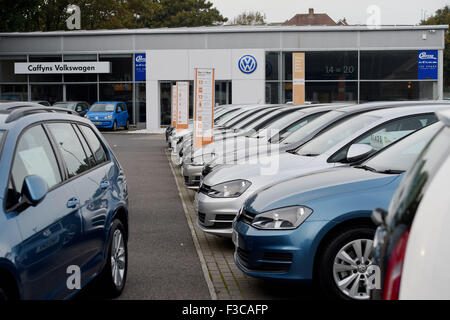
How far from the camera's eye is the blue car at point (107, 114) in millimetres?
37844

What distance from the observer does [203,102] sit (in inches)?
541

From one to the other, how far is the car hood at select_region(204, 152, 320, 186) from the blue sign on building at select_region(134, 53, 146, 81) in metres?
33.1

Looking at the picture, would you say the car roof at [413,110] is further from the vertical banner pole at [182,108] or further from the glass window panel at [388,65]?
the glass window panel at [388,65]

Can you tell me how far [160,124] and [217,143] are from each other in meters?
29.4

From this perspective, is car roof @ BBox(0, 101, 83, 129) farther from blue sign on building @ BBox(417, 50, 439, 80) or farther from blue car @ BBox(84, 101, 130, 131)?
blue sign on building @ BBox(417, 50, 439, 80)

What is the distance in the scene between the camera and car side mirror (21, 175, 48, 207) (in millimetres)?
3707

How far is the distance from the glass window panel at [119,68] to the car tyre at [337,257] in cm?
3707

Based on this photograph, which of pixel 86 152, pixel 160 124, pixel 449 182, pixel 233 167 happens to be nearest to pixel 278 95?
pixel 160 124

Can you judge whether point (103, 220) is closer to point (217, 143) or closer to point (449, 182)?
point (449, 182)

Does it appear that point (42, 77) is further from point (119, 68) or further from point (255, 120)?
point (255, 120)

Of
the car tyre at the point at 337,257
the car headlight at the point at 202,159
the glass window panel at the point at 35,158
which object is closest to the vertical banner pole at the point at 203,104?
the car headlight at the point at 202,159

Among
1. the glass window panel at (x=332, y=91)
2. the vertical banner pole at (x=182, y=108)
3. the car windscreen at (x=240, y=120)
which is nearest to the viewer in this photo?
the car windscreen at (x=240, y=120)

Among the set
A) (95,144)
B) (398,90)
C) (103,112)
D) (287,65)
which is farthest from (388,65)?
(95,144)

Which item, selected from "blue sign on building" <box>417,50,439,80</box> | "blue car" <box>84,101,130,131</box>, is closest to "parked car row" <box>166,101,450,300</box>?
"blue car" <box>84,101,130,131</box>
